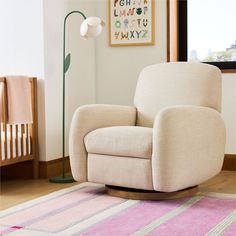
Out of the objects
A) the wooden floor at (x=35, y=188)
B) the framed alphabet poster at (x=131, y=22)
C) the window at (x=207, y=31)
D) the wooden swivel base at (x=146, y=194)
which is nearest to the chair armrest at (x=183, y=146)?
the wooden swivel base at (x=146, y=194)

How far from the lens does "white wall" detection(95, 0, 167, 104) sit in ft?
14.5

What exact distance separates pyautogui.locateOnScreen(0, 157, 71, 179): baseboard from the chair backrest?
0.84m

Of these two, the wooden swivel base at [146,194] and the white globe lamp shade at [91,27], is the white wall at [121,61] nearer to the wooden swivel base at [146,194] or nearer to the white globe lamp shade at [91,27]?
the white globe lamp shade at [91,27]

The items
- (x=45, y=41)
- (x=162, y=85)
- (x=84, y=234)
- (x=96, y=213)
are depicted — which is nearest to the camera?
(x=84, y=234)

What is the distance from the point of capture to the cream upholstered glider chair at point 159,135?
9.78 ft

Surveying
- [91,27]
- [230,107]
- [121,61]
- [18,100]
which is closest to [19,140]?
[18,100]

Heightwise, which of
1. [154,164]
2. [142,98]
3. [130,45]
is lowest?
[154,164]

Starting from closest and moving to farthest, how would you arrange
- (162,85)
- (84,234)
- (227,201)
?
(84,234) → (227,201) → (162,85)

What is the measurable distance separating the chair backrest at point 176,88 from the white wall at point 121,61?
29.3 inches

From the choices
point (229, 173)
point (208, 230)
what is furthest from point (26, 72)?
point (208, 230)

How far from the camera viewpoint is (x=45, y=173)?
401 centimetres

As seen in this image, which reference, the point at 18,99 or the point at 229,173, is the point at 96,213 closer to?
the point at 18,99

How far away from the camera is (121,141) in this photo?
3111 mm

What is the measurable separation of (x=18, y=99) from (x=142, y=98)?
879 millimetres
